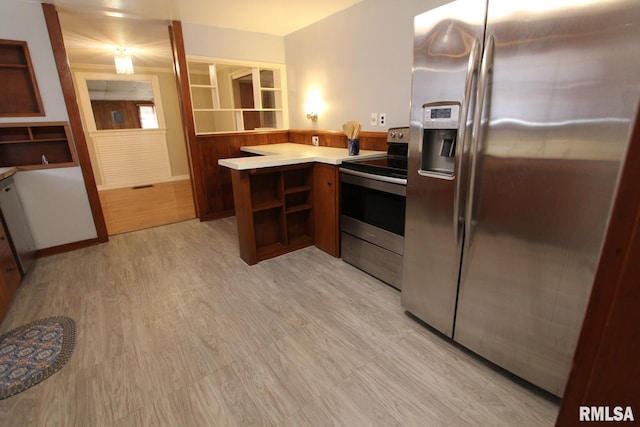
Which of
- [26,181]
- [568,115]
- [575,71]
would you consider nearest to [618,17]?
[575,71]

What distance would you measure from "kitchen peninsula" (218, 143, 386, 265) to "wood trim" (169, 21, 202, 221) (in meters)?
1.23

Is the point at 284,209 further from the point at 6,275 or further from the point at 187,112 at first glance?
the point at 6,275

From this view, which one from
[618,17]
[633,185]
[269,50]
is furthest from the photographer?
[269,50]

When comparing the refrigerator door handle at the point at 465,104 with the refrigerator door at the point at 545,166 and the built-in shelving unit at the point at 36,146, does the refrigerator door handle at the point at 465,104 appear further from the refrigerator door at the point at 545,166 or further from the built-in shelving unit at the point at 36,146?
the built-in shelving unit at the point at 36,146

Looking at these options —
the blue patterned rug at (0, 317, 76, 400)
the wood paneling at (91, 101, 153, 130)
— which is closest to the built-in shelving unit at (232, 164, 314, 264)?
the blue patterned rug at (0, 317, 76, 400)

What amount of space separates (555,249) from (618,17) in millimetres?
818

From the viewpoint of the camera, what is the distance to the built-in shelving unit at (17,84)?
106 inches

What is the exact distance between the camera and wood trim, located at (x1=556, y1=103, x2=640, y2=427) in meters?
0.46

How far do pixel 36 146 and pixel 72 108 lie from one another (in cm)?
56

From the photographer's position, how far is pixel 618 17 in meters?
0.97

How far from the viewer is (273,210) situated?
301 cm

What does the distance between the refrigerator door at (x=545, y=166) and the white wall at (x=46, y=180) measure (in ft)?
11.8

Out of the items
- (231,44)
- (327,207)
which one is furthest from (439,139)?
(231,44)

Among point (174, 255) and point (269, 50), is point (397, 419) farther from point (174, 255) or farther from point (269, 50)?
point (269, 50)
